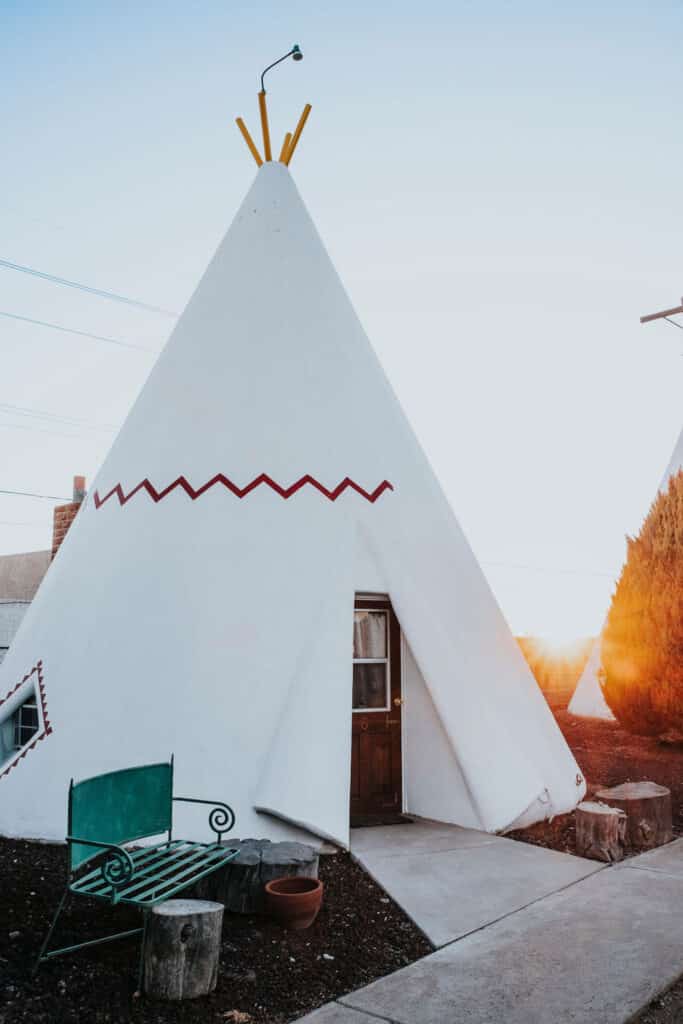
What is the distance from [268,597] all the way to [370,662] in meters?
1.16

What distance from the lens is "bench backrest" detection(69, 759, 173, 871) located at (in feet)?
12.8

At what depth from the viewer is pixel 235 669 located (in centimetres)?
593

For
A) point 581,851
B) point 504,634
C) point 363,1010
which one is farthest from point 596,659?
point 363,1010

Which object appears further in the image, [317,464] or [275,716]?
[317,464]

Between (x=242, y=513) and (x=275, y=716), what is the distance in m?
1.60

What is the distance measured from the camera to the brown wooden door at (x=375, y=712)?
21.7 feet

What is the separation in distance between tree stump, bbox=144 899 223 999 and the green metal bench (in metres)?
0.08

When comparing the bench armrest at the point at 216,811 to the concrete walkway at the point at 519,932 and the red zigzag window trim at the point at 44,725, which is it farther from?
the red zigzag window trim at the point at 44,725

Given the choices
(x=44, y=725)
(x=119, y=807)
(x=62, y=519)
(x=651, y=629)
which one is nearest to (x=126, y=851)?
(x=119, y=807)

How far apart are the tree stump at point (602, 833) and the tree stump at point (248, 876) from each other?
7.35 ft

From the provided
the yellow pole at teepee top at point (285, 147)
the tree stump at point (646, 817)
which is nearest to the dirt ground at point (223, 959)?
the tree stump at point (646, 817)

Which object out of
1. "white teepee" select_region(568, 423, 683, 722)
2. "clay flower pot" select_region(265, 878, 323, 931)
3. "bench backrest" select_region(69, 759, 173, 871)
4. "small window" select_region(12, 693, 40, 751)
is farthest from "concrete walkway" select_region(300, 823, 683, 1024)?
"white teepee" select_region(568, 423, 683, 722)

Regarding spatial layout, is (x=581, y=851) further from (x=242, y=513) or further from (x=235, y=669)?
(x=242, y=513)

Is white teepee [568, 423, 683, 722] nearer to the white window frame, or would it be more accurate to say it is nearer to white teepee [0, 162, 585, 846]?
white teepee [0, 162, 585, 846]
